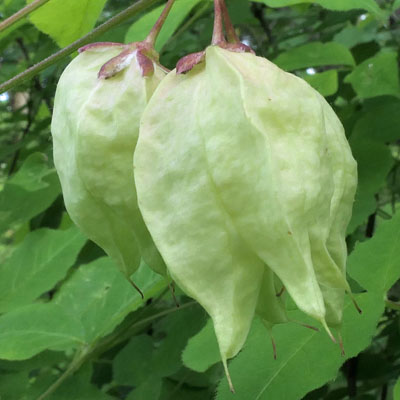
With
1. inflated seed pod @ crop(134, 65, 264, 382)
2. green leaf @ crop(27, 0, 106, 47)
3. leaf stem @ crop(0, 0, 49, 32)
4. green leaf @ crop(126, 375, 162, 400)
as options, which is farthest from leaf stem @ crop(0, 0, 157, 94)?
green leaf @ crop(126, 375, 162, 400)

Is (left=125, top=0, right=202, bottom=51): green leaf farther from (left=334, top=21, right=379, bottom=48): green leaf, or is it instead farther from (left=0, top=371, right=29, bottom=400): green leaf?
(left=334, top=21, right=379, bottom=48): green leaf

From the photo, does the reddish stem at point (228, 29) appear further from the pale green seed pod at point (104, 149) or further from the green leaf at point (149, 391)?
the green leaf at point (149, 391)

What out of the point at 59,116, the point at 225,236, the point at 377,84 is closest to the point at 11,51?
the point at 377,84

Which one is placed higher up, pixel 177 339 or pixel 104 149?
pixel 104 149

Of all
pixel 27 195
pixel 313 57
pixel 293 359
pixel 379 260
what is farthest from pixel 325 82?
pixel 293 359

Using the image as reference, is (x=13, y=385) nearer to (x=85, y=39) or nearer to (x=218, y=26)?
(x=85, y=39)

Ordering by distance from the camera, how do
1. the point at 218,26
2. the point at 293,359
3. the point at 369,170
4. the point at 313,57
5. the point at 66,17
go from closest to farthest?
the point at 218,26, the point at 293,359, the point at 66,17, the point at 369,170, the point at 313,57
